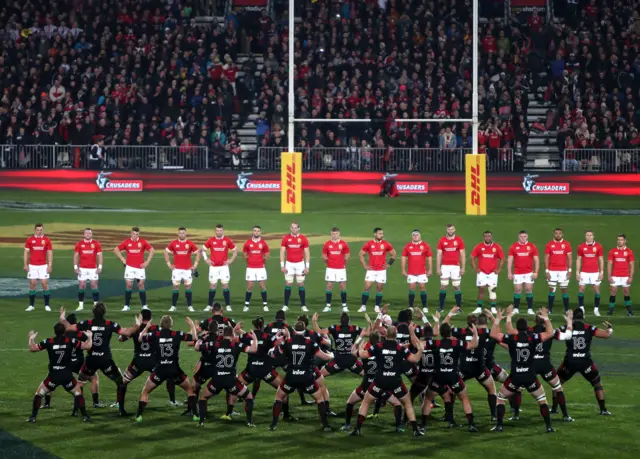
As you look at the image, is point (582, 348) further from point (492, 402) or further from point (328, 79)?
point (328, 79)

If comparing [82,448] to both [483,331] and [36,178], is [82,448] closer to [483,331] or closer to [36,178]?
[483,331]

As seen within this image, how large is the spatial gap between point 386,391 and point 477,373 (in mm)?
1723

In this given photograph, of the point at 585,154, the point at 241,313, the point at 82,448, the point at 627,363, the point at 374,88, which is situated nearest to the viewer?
the point at 82,448

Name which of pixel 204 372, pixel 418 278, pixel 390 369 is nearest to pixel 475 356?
pixel 390 369

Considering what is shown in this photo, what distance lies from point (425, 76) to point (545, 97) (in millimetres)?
5220

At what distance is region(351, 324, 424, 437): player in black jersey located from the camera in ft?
59.5

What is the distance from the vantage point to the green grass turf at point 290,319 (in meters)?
18.2

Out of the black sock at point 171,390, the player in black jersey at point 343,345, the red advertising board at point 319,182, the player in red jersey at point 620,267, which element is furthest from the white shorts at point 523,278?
the red advertising board at point 319,182

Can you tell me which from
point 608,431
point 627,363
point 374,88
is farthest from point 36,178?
point 608,431

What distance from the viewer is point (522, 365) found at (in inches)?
734

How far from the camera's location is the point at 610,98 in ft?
165

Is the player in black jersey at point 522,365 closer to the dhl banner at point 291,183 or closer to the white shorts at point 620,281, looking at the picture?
the white shorts at point 620,281

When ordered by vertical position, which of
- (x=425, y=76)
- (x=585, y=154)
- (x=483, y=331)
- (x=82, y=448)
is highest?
(x=425, y=76)

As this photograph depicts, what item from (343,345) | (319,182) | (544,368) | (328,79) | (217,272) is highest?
(328,79)
